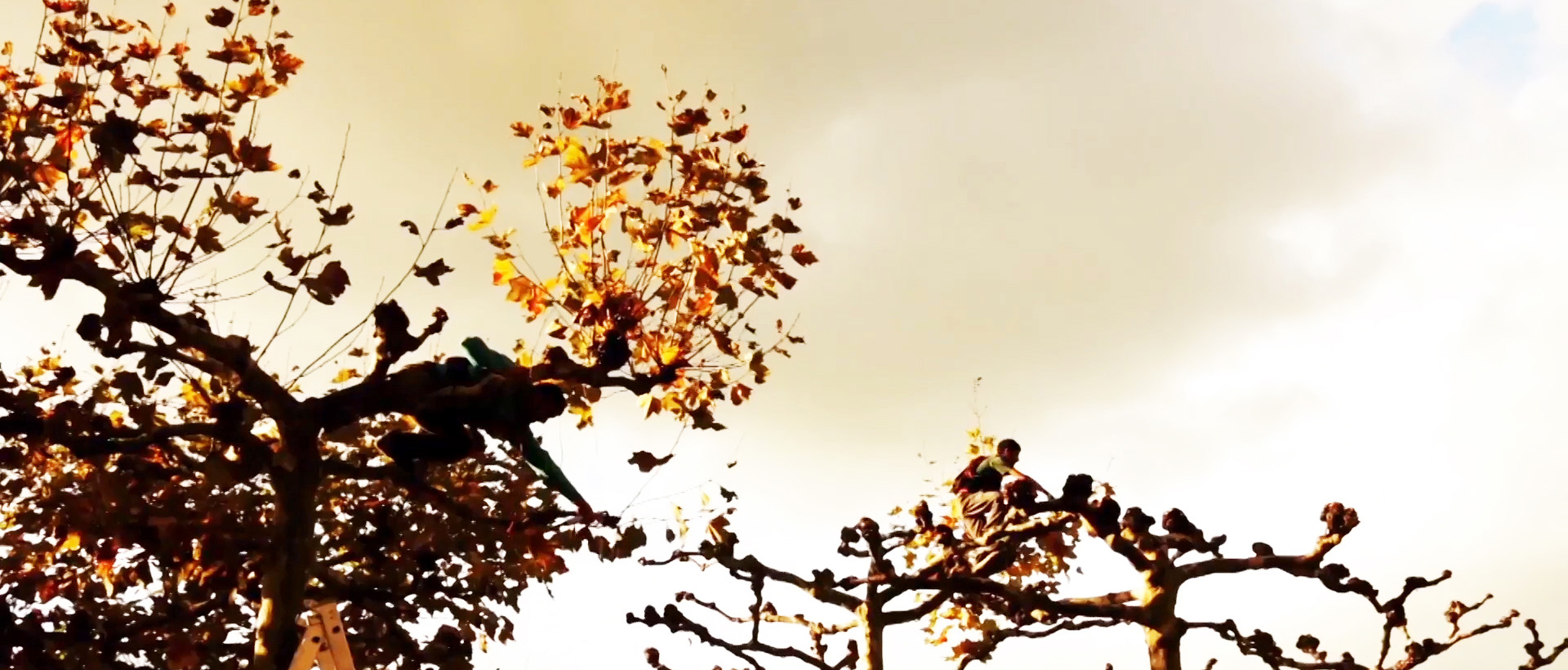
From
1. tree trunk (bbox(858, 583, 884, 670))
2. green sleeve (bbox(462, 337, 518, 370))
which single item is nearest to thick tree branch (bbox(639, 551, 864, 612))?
tree trunk (bbox(858, 583, 884, 670))

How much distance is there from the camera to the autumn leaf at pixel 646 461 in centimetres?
880

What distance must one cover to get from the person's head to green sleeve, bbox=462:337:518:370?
402 cm

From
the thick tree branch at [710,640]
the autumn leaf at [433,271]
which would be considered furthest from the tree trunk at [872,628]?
the autumn leaf at [433,271]

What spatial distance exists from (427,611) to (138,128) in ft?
21.7

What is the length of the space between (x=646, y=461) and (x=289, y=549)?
2681 mm

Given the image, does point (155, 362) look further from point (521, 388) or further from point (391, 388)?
point (521, 388)

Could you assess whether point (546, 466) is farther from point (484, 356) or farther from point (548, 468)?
point (484, 356)

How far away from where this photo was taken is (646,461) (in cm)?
884

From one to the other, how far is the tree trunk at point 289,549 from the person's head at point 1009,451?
5203 mm

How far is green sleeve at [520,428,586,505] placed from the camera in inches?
299

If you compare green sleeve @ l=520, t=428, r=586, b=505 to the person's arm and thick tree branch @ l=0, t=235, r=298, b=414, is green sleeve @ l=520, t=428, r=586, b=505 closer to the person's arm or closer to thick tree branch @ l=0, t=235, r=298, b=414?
the person's arm

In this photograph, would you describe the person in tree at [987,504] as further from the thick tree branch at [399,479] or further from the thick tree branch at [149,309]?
the thick tree branch at [149,309]

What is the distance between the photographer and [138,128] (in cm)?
810

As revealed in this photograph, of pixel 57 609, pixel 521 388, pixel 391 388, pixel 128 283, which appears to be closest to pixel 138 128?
pixel 128 283
